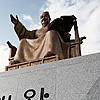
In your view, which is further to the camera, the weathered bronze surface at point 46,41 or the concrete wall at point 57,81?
the weathered bronze surface at point 46,41

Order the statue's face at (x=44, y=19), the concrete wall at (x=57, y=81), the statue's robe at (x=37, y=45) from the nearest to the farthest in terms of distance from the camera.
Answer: the concrete wall at (x=57, y=81) < the statue's robe at (x=37, y=45) < the statue's face at (x=44, y=19)

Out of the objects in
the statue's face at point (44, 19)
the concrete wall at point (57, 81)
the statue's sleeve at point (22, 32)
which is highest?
the statue's face at point (44, 19)

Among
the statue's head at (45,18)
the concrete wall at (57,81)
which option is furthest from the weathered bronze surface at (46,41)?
the concrete wall at (57,81)

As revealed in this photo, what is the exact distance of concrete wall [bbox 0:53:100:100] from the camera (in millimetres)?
2412

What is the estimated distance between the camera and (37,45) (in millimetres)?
4387

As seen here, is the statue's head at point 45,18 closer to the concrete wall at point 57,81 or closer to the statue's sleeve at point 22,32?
the statue's sleeve at point 22,32

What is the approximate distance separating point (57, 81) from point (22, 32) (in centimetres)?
257

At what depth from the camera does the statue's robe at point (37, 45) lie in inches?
154

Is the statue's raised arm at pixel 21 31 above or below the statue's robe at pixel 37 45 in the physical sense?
above

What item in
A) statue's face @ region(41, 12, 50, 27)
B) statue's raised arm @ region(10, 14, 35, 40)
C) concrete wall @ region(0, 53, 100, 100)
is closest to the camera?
concrete wall @ region(0, 53, 100, 100)

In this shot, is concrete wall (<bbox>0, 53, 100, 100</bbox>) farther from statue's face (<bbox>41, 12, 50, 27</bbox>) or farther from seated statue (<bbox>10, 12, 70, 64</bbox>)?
statue's face (<bbox>41, 12, 50, 27</bbox>)

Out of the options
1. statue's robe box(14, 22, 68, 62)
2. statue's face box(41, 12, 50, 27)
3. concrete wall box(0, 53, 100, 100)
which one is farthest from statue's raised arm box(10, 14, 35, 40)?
concrete wall box(0, 53, 100, 100)

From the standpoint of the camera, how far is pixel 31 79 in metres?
2.93

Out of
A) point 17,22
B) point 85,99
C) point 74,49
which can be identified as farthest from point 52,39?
point 85,99
